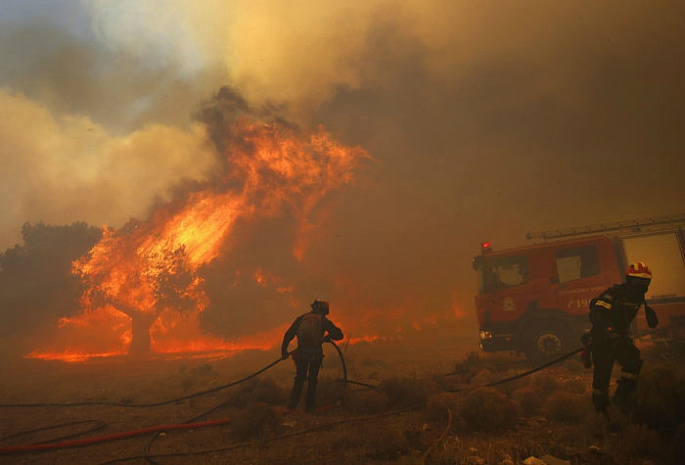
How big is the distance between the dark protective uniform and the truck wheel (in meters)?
4.82

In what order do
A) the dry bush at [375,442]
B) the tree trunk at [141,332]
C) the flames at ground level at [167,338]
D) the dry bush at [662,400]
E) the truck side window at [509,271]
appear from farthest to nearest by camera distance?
1. the tree trunk at [141,332]
2. the flames at ground level at [167,338]
3. the truck side window at [509,271]
4. the dry bush at [375,442]
5. the dry bush at [662,400]

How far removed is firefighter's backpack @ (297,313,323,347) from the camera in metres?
7.05

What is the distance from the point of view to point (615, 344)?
497cm

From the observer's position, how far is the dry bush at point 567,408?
5.17 metres

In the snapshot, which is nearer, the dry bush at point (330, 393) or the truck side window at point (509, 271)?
the dry bush at point (330, 393)

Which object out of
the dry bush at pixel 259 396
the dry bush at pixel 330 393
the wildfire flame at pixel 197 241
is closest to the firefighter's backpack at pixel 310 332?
the dry bush at pixel 330 393

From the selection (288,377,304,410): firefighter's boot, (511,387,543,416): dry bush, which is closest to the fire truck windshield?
(511,387,543,416): dry bush

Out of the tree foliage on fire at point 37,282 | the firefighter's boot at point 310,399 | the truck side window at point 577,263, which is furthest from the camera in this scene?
the tree foliage on fire at point 37,282

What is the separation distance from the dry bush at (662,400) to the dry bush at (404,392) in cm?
329

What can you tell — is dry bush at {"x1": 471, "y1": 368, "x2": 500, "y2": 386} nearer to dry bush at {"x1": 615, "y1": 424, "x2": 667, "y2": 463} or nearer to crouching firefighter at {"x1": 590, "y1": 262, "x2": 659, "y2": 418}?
crouching firefighter at {"x1": 590, "y1": 262, "x2": 659, "y2": 418}

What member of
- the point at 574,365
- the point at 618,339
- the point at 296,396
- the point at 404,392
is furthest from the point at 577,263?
the point at 296,396

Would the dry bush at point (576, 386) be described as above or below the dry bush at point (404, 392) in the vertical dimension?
below

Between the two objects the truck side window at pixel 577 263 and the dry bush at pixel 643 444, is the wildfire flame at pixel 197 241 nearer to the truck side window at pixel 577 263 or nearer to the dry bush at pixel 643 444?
the truck side window at pixel 577 263

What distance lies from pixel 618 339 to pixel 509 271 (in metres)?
5.86
